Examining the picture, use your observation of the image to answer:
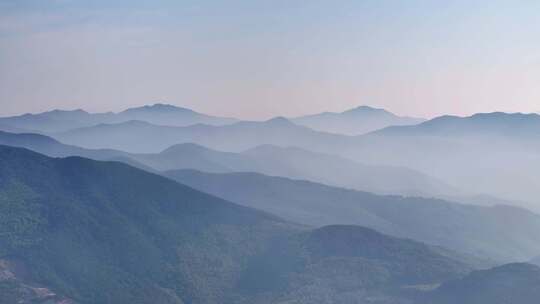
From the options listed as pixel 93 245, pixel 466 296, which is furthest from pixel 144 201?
pixel 466 296

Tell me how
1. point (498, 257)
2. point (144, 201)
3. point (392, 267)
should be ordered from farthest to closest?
point (498, 257)
point (144, 201)
point (392, 267)

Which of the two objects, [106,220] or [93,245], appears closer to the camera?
[93,245]

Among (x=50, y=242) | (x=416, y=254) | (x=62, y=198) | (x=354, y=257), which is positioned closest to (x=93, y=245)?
(x=50, y=242)

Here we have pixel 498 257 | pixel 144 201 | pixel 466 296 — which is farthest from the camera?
pixel 498 257

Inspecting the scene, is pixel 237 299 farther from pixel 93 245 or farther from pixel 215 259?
pixel 93 245

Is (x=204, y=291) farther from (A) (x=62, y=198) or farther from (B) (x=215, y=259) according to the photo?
(A) (x=62, y=198)

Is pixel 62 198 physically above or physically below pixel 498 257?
above
